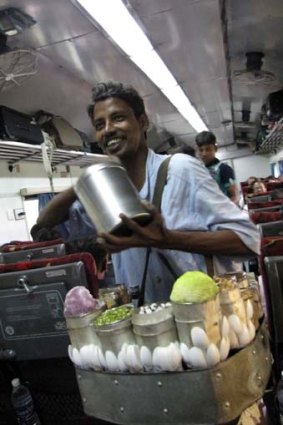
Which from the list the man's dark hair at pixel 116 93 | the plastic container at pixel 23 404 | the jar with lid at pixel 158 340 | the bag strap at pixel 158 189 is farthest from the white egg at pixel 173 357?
the plastic container at pixel 23 404

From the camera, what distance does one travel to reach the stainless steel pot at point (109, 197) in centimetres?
93

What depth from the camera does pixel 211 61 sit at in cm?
539

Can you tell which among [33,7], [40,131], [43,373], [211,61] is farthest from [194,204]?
[40,131]

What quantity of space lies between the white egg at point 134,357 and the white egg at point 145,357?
0.4 inches

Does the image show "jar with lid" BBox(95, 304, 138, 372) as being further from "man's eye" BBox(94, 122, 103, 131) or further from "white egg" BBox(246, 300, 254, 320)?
"man's eye" BBox(94, 122, 103, 131)

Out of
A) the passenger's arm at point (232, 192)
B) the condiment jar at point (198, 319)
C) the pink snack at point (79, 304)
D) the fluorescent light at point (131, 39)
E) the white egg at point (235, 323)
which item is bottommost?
the white egg at point (235, 323)

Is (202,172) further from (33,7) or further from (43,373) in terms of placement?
(33,7)

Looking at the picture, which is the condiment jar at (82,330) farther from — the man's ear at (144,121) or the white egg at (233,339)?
the man's ear at (144,121)

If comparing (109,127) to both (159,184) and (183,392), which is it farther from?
(183,392)

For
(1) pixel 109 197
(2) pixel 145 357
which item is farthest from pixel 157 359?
(1) pixel 109 197

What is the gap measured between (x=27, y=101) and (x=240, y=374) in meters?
5.32

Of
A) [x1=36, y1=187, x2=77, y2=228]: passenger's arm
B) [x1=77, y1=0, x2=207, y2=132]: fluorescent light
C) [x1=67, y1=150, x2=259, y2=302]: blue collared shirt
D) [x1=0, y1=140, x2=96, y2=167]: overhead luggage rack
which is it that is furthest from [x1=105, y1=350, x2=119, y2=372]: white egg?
[x1=0, y1=140, x2=96, y2=167]: overhead luggage rack

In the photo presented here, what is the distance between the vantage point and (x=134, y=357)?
867mm

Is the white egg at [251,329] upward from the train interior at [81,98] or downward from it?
downward
